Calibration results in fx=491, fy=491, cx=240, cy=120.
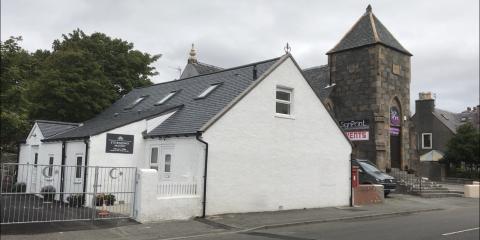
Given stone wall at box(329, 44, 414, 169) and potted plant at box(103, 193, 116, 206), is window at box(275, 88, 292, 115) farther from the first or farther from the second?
stone wall at box(329, 44, 414, 169)

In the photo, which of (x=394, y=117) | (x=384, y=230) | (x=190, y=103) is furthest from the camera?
(x=394, y=117)

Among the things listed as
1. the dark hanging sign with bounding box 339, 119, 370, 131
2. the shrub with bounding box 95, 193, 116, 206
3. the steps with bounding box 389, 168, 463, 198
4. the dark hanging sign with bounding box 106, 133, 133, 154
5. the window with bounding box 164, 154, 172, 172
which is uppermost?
the dark hanging sign with bounding box 339, 119, 370, 131

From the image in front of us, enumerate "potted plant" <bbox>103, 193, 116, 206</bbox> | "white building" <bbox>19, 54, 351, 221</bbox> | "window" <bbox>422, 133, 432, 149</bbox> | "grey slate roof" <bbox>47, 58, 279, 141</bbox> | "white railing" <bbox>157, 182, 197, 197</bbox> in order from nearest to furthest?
"white railing" <bbox>157, 182, 197, 197</bbox>, "potted plant" <bbox>103, 193, 116, 206</bbox>, "white building" <bbox>19, 54, 351, 221</bbox>, "grey slate roof" <bbox>47, 58, 279, 141</bbox>, "window" <bbox>422, 133, 432, 149</bbox>

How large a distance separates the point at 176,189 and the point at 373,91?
19.4m

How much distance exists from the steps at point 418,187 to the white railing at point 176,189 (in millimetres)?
16010

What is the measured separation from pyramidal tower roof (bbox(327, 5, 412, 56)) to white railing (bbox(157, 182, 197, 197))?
20.0 metres

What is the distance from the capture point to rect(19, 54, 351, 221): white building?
1700cm

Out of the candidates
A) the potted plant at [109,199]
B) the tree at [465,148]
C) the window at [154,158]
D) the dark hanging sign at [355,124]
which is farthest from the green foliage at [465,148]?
the potted plant at [109,199]

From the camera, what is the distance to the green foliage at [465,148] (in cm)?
4403

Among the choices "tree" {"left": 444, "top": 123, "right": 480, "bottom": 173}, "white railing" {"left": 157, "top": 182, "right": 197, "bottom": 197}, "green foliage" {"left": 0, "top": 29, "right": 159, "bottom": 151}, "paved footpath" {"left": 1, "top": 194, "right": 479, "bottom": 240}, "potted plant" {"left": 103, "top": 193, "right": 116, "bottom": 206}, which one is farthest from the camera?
"tree" {"left": 444, "top": 123, "right": 480, "bottom": 173}

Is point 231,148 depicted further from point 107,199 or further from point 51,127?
point 51,127

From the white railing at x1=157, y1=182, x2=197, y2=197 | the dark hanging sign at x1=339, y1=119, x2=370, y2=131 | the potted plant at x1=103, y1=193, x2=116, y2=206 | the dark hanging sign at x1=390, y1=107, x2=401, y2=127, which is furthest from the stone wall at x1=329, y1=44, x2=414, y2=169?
the potted plant at x1=103, y1=193, x2=116, y2=206

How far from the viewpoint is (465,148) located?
44.2 metres

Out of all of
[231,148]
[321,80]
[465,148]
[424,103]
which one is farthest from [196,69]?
[424,103]
